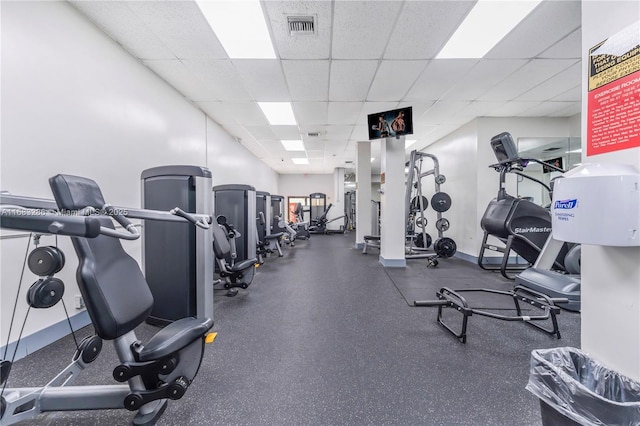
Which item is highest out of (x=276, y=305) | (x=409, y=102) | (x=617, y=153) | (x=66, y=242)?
(x=409, y=102)

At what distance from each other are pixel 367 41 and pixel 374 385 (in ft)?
10.1

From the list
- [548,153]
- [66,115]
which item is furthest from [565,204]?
[548,153]

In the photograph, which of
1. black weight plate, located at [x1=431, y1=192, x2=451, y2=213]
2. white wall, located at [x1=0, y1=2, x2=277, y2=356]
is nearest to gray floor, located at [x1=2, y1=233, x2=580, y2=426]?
white wall, located at [x1=0, y1=2, x2=277, y2=356]

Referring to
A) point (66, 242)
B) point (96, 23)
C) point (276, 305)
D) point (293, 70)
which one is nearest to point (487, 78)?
point (293, 70)

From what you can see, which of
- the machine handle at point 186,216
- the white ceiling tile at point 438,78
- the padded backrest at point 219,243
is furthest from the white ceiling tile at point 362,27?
the padded backrest at point 219,243

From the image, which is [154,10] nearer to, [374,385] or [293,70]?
[293,70]

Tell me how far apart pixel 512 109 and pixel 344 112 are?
306 cm

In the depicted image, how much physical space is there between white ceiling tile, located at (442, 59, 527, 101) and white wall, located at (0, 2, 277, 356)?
4.21 m

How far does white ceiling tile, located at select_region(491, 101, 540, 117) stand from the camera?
3.95 metres

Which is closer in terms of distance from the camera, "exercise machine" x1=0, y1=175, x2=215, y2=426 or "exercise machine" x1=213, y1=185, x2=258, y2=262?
"exercise machine" x1=0, y1=175, x2=215, y2=426

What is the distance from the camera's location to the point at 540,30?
2318mm

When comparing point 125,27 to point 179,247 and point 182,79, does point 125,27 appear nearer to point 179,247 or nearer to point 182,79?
point 182,79

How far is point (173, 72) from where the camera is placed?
2.98m

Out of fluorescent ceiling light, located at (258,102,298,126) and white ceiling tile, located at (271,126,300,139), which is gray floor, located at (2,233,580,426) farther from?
white ceiling tile, located at (271,126,300,139)
